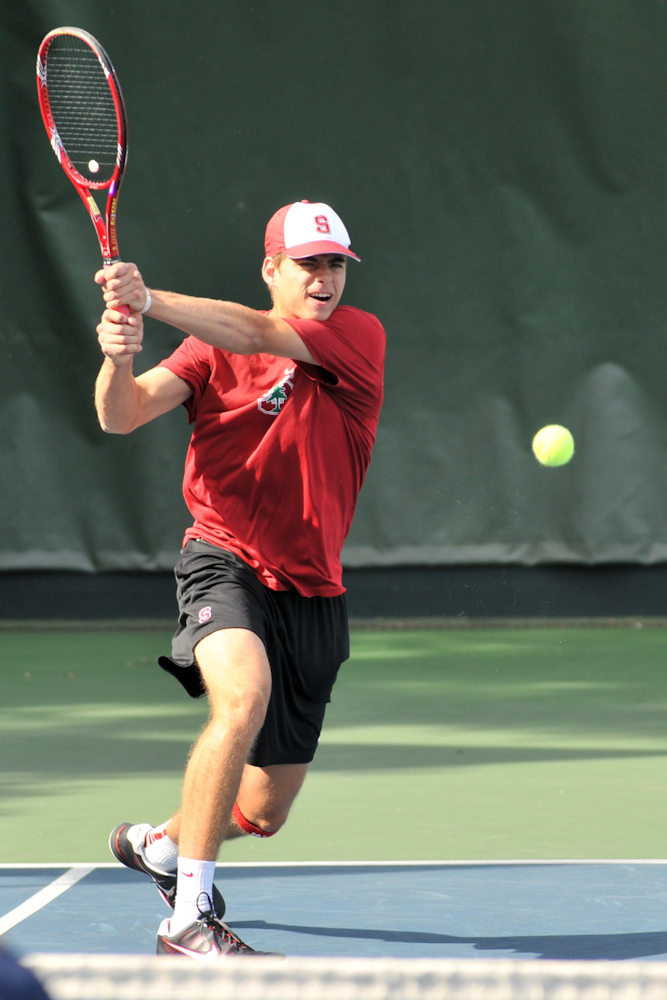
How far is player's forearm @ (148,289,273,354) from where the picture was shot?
283 cm

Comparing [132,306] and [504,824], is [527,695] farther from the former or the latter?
[132,306]

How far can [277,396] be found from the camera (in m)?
3.12

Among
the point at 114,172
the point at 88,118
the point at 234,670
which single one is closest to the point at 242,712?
the point at 234,670

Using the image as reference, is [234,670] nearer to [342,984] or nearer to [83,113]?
[342,984]

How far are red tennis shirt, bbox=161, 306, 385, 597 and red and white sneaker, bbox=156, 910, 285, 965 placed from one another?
0.70m

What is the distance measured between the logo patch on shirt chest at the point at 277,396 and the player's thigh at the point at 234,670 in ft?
1.53

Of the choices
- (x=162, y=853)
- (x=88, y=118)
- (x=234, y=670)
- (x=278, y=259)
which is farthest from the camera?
(x=88, y=118)

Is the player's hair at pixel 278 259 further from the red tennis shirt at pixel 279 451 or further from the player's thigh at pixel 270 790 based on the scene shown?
the player's thigh at pixel 270 790

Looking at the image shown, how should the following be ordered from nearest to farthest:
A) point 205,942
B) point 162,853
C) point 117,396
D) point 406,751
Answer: point 205,942 → point 117,396 → point 162,853 → point 406,751

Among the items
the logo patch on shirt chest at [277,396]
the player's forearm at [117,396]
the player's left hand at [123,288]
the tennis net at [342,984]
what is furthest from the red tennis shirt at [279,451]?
the tennis net at [342,984]

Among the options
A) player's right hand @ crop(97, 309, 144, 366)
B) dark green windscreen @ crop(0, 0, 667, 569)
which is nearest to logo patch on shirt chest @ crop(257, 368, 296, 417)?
player's right hand @ crop(97, 309, 144, 366)

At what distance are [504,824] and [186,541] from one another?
1.30 meters

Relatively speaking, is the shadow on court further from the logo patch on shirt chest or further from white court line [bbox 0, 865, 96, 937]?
the logo patch on shirt chest

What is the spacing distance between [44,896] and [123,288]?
1.34 m
